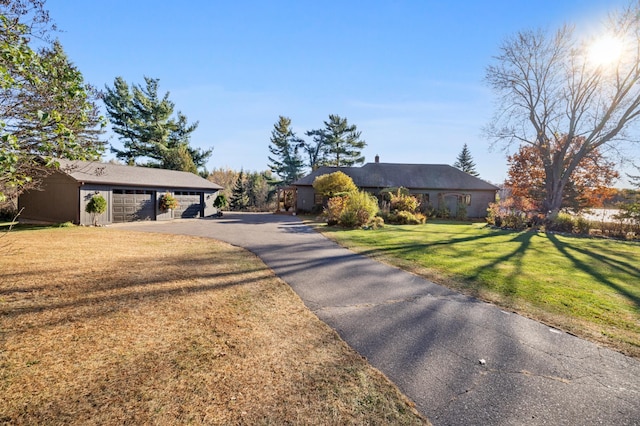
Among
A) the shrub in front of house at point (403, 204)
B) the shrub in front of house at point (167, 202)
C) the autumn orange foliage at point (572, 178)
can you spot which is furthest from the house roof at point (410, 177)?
the shrub in front of house at point (167, 202)

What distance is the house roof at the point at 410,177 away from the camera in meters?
24.6

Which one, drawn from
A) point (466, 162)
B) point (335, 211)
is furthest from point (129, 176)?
point (466, 162)

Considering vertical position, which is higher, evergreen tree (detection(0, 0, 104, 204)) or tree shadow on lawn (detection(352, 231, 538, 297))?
evergreen tree (detection(0, 0, 104, 204))

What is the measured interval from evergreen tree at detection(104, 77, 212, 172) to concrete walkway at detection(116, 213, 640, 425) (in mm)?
30003

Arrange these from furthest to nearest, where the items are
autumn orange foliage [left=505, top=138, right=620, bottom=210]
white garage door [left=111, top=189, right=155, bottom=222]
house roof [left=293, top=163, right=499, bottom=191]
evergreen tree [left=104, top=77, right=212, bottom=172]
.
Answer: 1. evergreen tree [left=104, top=77, right=212, bottom=172]
2. house roof [left=293, top=163, right=499, bottom=191]
3. autumn orange foliage [left=505, top=138, right=620, bottom=210]
4. white garage door [left=111, top=189, right=155, bottom=222]

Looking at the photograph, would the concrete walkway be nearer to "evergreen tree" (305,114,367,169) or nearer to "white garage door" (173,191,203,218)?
"white garage door" (173,191,203,218)

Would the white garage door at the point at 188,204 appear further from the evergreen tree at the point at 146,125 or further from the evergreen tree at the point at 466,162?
the evergreen tree at the point at 466,162

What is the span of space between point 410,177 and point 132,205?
22033 mm

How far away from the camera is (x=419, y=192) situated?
24.6m

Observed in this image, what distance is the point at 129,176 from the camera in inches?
724


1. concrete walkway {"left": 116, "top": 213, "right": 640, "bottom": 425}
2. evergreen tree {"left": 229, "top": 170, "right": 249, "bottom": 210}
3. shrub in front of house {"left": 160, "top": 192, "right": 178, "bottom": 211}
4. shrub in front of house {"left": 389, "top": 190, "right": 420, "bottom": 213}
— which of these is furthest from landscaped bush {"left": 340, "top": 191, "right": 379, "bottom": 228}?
evergreen tree {"left": 229, "top": 170, "right": 249, "bottom": 210}

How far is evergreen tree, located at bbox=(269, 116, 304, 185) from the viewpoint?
1482 inches

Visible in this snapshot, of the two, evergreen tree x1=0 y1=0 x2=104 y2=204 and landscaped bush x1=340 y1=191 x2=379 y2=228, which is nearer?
evergreen tree x1=0 y1=0 x2=104 y2=204

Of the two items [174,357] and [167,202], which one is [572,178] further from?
[167,202]
